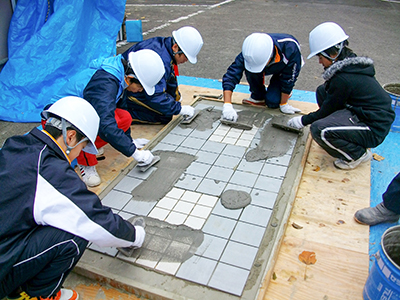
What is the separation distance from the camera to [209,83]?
17.3 feet

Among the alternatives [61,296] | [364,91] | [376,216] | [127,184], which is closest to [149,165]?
[127,184]

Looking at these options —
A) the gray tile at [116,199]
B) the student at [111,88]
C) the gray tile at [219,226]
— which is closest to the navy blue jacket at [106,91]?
the student at [111,88]

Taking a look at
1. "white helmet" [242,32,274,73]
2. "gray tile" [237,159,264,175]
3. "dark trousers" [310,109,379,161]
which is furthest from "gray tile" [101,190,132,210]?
"white helmet" [242,32,274,73]

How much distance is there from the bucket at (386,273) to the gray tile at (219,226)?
96 cm

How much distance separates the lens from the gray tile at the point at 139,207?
268 cm

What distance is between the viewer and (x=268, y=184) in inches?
116

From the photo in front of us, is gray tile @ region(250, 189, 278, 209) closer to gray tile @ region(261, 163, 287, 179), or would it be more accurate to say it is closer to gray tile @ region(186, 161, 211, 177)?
gray tile @ region(261, 163, 287, 179)

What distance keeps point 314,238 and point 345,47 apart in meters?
2.04

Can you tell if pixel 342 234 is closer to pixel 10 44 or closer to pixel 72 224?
pixel 72 224

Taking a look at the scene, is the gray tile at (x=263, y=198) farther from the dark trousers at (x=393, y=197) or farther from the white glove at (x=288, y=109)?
the white glove at (x=288, y=109)

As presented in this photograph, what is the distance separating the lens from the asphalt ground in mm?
6160

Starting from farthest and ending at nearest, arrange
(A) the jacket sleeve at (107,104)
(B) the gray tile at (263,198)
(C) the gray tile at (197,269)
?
(A) the jacket sleeve at (107,104)
(B) the gray tile at (263,198)
(C) the gray tile at (197,269)

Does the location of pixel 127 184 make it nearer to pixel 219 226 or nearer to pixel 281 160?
pixel 219 226

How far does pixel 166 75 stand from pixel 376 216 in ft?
8.34
